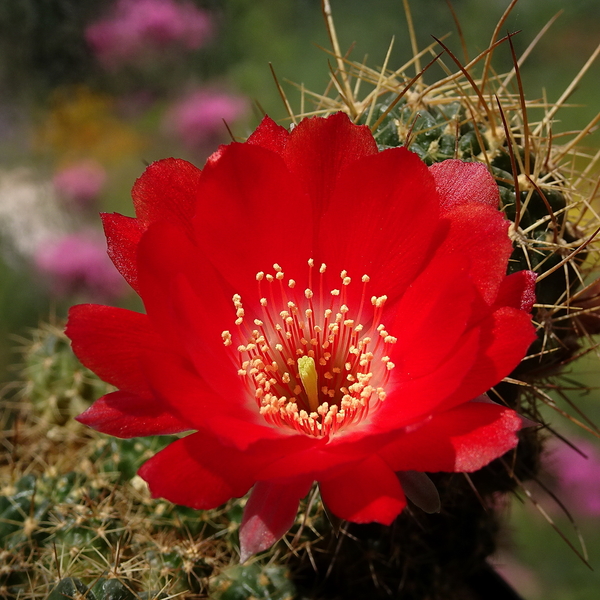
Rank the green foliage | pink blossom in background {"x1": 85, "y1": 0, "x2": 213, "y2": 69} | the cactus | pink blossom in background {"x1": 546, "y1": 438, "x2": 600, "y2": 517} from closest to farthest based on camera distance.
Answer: the green foliage, the cactus, pink blossom in background {"x1": 546, "y1": 438, "x2": 600, "y2": 517}, pink blossom in background {"x1": 85, "y1": 0, "x2": 213, "y2": 69}

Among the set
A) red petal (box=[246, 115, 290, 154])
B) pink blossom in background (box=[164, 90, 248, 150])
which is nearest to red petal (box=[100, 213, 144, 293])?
red petal (box=[246, 115, 290, 154])

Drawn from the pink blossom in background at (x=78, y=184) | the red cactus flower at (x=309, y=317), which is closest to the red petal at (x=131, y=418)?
the red cactus flower at (x=309, y=317)

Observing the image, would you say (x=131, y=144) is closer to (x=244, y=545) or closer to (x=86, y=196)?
(x=86, y=196)

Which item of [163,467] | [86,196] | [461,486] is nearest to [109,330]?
[163,467]

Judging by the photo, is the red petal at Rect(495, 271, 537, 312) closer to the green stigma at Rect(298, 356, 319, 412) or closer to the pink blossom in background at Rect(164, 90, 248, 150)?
the green stigma at Rect(298, 356, 319, 412)

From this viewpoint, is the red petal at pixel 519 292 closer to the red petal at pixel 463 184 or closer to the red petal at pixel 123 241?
the red petal at pixel 463 184

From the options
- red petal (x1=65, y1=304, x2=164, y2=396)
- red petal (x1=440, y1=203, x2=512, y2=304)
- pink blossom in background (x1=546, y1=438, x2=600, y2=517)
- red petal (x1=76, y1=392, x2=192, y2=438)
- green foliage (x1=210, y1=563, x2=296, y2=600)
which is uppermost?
red petal (x1=440, y1=203, x2=512, y2=304)
